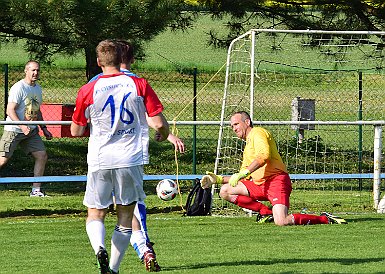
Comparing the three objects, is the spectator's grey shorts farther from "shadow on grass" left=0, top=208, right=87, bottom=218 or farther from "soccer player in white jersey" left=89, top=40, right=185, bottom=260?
"soccer player in white jersey" left=89, top=40, right=185, bottom=260

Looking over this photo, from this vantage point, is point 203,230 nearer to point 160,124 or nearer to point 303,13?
point 160,124

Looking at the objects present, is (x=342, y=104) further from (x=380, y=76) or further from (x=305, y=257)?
(x=305, y=257)

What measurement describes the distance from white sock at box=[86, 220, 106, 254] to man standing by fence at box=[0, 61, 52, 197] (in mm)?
6544

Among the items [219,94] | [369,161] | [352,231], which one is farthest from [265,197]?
[219,94]

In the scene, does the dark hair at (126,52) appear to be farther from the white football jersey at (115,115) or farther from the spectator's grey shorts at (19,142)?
the spectator's grey shorts at (19,142)

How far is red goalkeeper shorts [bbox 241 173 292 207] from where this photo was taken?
11336mm

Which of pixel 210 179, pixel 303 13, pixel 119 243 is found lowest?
pixel 119 243

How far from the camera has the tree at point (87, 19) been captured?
14844mm

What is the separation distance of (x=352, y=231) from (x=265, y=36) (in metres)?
8.75

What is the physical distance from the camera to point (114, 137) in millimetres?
7430

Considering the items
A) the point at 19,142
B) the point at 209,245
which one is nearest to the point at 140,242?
the point at 209,245

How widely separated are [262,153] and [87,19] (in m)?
5.09

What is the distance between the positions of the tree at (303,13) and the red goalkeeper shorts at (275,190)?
6.79 m


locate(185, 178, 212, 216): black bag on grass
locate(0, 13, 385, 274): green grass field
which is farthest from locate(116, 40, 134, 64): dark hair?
locate(185, 178, 212, 216): black bag on grass
